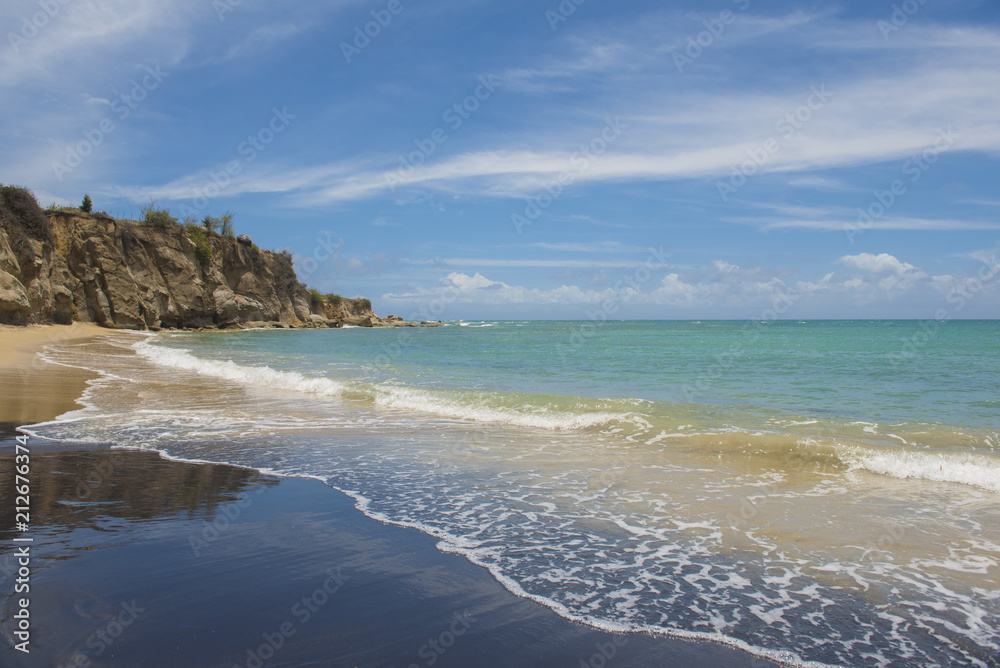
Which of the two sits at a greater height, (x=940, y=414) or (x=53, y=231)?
(x=53, y=231)

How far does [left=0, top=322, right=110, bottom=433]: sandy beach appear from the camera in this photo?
10664mm

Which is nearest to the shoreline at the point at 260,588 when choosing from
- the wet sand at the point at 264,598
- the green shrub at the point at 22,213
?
the wet sand at the point at 264,598

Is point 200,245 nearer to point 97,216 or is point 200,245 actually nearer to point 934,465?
point 97,216

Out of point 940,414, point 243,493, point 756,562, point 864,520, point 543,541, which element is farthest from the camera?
point 940,414

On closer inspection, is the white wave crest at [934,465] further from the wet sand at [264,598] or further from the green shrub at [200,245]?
the green shrub at [200,245]

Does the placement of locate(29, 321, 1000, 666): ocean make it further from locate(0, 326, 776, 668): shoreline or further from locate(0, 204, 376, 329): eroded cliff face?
locate(0, 204, 376, 329): eroded cliff face

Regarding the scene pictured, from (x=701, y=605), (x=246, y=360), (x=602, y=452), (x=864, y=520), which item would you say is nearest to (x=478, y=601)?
(x=701, y=605)

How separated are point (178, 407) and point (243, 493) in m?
7.44

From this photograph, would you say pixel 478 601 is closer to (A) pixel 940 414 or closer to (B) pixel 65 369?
(A) pixel 940 414

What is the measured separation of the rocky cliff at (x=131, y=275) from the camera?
113 ft

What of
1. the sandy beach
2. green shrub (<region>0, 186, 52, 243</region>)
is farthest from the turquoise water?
green shrub (<region>0, 186, 52, 243</region>)

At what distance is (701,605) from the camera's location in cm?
399

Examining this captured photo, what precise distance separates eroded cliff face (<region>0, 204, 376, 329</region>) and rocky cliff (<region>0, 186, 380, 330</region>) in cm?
8

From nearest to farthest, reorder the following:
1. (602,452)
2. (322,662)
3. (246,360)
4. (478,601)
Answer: (322,662) < (478,601) < (602,452) < (246,360)
